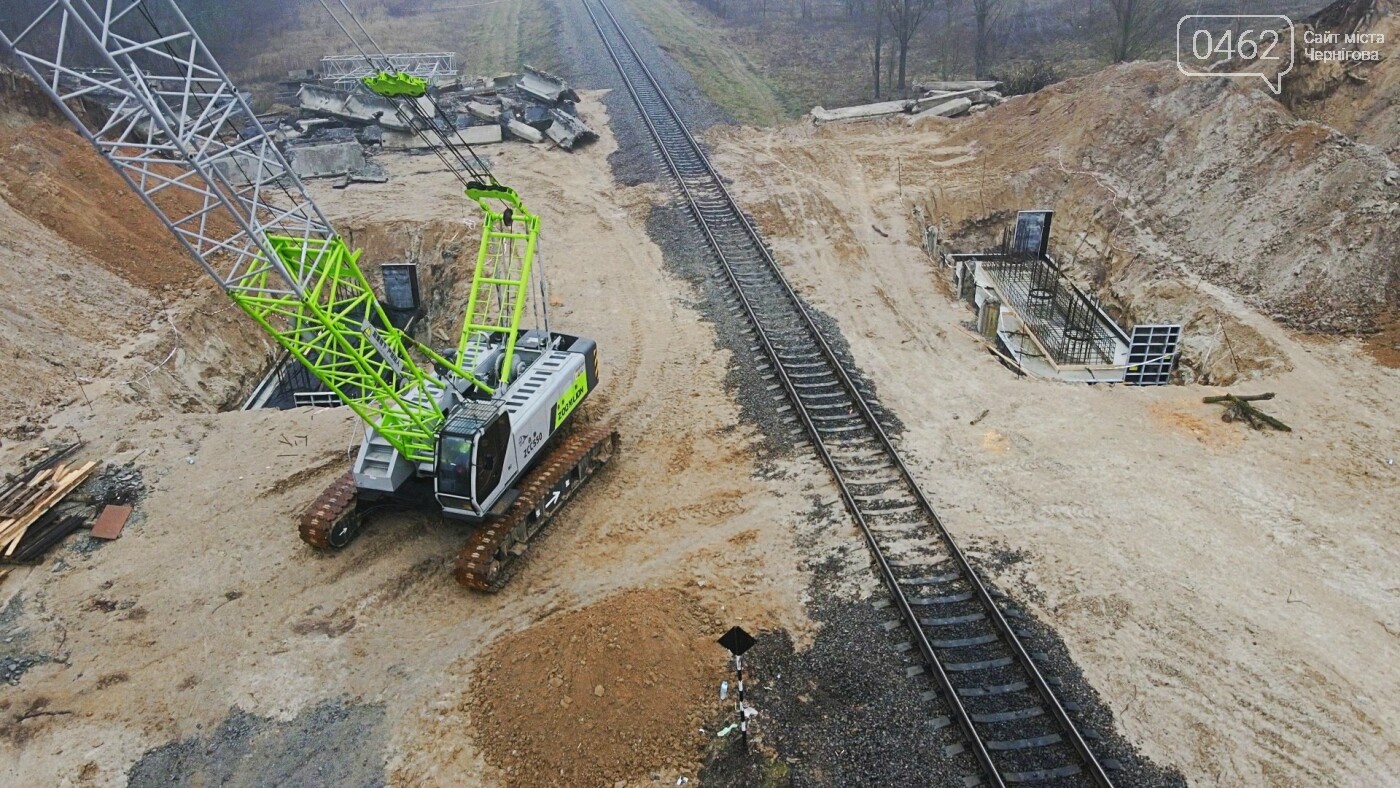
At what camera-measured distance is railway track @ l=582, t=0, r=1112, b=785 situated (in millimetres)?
9172

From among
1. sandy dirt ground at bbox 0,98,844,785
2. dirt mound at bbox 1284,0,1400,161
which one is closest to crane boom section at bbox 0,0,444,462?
sandy dirt ground at bbox 0,98,844,785

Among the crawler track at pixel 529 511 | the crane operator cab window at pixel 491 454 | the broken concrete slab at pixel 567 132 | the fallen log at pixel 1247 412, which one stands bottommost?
the fallen log at pixel 1247 412

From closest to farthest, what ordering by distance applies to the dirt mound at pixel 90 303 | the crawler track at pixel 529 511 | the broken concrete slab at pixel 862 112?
the crawler track at pixel 529 511, the dirt mound at pixel 90 303, the broken concrete slab at pixel 862 112

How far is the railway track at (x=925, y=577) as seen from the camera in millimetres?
9172

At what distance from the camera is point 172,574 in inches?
479

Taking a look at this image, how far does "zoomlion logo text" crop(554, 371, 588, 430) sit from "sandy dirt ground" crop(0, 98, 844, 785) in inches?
48.1

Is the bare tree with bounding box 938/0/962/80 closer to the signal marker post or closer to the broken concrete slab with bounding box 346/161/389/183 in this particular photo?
the broken concrete slab with bounding box 346/161/389/183

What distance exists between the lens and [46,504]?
42.4 ft

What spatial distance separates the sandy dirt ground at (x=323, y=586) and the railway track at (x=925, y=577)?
1062 mm

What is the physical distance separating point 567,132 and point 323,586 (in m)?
20.9

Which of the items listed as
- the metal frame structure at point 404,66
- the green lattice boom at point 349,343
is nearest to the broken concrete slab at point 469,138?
the metal frame structure at point 404,66

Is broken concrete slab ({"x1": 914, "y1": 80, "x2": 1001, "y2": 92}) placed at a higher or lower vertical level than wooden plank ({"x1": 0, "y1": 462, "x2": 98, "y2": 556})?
higher

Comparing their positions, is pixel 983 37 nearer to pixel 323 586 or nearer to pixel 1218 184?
pixel 1218 184

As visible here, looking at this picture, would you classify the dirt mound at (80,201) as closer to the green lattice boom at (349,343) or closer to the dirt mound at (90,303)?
the dirt mound at (90,303)
